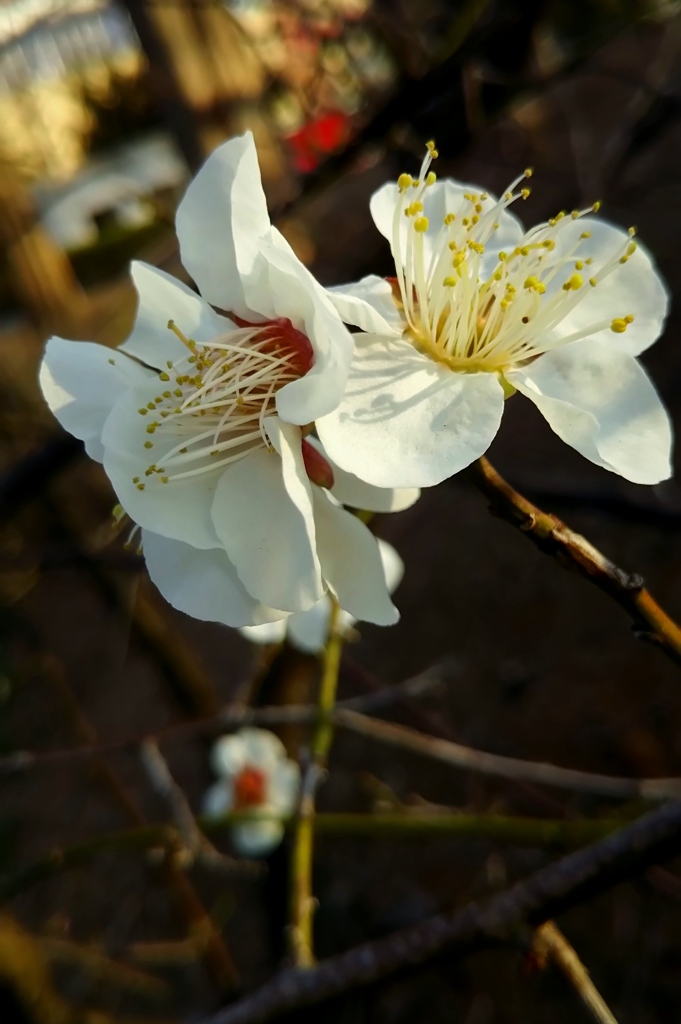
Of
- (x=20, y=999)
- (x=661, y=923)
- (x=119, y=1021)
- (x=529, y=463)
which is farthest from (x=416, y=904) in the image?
(x=529, y=463)

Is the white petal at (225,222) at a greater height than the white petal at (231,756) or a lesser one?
greater

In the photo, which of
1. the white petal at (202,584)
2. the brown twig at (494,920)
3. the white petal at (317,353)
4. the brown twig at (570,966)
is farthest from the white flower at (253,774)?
the white petal at (317,353)

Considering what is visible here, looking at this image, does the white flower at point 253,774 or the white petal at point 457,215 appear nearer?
the white petal at point 457,215

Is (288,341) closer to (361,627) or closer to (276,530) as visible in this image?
(276,530)

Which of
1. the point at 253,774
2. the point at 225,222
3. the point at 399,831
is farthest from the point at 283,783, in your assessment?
the point at 225,222

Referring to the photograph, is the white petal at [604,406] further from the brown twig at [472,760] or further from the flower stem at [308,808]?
the brown twig at [472,760]

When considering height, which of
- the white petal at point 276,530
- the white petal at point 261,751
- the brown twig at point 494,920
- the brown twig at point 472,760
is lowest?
the white petal at point 261,751

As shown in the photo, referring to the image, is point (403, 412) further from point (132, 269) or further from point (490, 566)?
point (490, 566)
